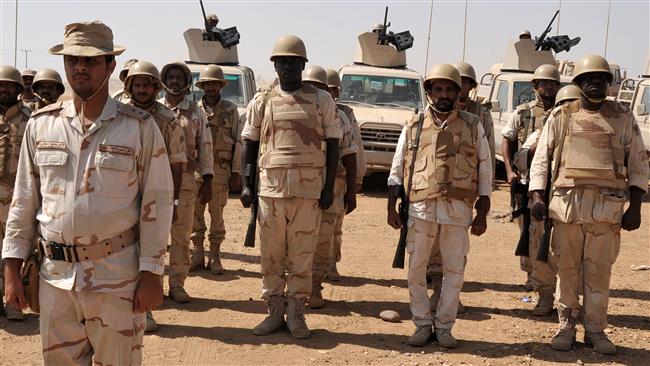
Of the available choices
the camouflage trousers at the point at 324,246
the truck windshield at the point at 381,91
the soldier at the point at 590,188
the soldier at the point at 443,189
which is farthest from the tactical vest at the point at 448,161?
the truck windshield at the point at 381,91

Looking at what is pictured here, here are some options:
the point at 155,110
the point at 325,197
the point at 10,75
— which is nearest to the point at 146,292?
the point at 325,197

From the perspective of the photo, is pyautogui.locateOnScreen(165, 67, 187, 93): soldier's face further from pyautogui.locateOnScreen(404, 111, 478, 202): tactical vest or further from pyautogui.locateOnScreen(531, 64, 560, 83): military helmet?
pyautogui.locateOnScreen(531, 64, 560, 83): military helmet

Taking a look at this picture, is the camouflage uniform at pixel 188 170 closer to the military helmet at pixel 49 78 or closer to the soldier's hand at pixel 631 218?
the military helmet at pixel 49 78

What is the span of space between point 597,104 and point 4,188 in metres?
4.19

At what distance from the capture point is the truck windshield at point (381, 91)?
1341cm

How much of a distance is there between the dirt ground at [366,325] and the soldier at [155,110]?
58 cm

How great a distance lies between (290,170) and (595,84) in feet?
6.95

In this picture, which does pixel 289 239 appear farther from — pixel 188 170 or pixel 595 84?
pixel 595 84

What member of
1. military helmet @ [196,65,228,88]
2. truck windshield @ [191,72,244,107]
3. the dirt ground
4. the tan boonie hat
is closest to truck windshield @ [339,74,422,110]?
truck windshield @ [191,72,244,107]

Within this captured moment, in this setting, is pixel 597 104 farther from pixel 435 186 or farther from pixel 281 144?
pixel 281 144

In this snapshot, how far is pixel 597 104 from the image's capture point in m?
5.31

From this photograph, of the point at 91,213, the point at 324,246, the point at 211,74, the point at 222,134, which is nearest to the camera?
the point at 91,213

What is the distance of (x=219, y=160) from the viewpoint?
25.2 feet

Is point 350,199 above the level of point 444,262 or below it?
above
